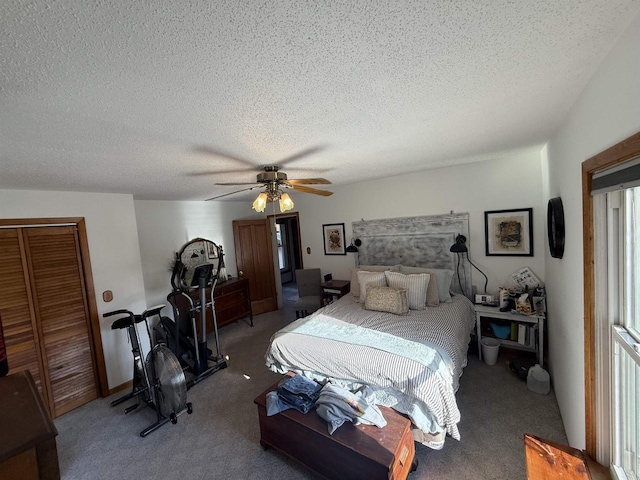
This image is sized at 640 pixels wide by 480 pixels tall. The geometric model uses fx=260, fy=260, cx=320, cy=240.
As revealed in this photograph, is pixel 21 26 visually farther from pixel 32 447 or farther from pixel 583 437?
pixel 583 437

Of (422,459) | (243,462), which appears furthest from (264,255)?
(422,459)

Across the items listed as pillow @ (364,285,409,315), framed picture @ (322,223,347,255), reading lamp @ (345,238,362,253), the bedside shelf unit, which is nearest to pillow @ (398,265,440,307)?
pillow @ (364,285,409,315)

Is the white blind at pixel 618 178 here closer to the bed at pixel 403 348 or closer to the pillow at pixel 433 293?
the bed at pixel 403 348

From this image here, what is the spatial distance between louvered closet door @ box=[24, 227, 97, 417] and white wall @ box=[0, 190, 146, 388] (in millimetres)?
143

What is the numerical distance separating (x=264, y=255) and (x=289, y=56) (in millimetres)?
4491

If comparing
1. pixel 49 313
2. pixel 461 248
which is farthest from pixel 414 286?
pixel 49 313

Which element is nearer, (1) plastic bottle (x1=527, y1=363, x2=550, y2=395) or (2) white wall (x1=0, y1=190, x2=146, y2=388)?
(1) plastic bottle (x1=527, y1=363, x2=550, y2=395)

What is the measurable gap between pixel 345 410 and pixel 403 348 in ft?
2.09

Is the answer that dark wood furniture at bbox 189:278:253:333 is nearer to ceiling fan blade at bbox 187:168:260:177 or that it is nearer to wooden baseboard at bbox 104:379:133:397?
wooden baseboard at bbox 104:379:133:397

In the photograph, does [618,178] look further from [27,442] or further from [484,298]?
[27,442]

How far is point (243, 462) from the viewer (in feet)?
6.27

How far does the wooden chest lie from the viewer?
148 centimetres

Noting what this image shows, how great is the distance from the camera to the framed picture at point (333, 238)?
435 centimetres

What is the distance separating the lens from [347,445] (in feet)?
5.10
